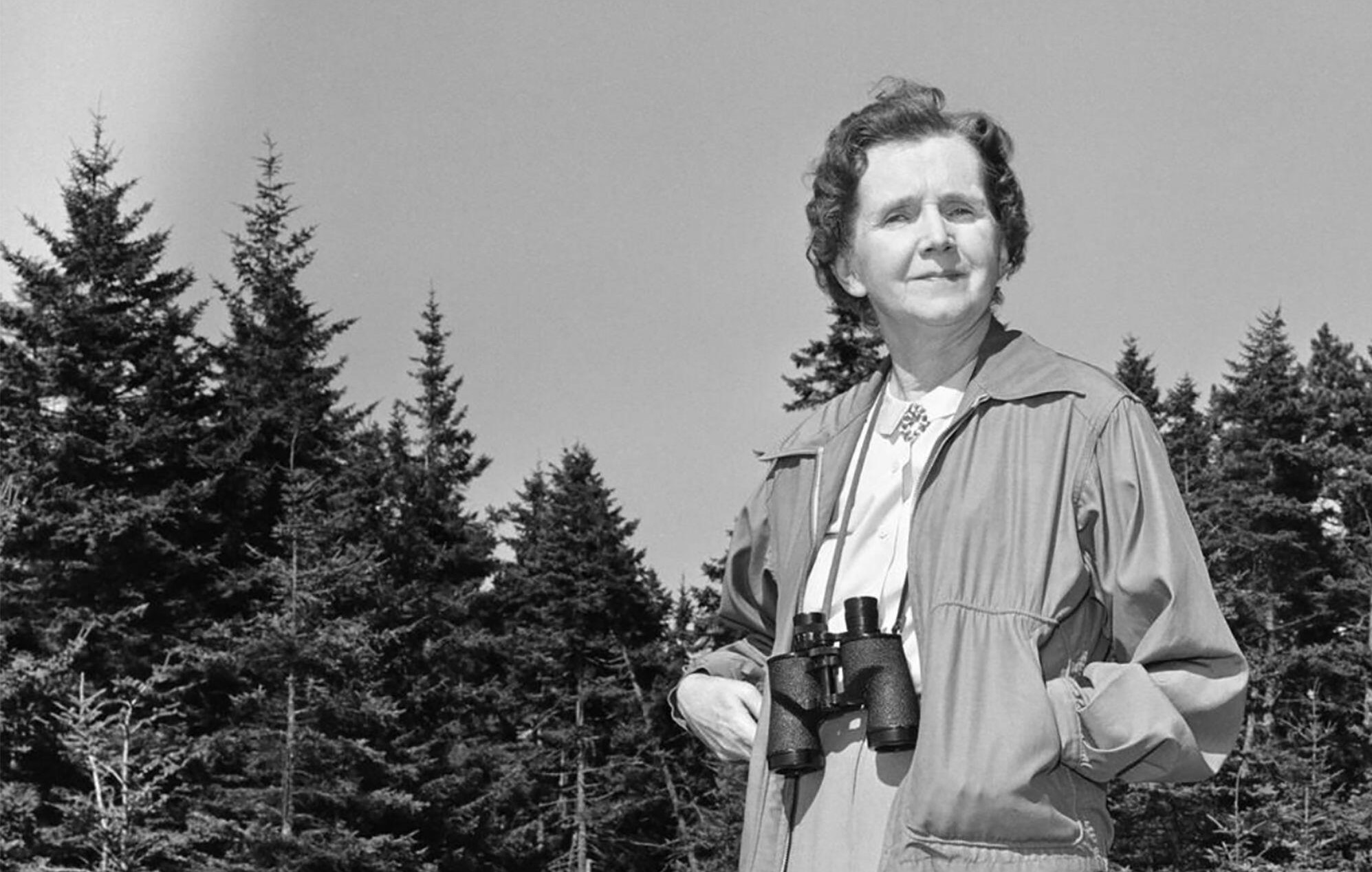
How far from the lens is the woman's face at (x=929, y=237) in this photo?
8.89 ft

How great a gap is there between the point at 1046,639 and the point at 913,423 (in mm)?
513

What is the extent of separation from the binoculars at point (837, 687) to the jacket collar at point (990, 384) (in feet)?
1.27

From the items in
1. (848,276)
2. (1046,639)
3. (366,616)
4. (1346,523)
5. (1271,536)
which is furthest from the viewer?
(1346,523)

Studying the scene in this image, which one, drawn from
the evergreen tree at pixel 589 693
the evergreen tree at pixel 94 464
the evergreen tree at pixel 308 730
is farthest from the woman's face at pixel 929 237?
the evergreen tree at pixel 589 693

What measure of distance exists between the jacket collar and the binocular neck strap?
3 centimetres

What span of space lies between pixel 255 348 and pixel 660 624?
1362 cm

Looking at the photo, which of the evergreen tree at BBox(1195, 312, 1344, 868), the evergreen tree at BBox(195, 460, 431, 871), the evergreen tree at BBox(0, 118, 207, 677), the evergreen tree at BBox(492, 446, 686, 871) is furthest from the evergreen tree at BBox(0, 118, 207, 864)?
the evergreen tree at BBox(1195, 312, 1344, 868)

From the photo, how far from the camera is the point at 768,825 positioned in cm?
262

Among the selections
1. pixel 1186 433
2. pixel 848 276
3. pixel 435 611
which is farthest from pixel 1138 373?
pixel 848 276

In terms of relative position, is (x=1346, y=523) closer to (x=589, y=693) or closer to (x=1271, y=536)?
(x=1271, y=536)

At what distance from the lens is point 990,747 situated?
89.8 inches

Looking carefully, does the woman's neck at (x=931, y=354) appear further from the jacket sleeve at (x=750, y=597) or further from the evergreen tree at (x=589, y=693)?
the evergreen tree at (x=589, y=693)

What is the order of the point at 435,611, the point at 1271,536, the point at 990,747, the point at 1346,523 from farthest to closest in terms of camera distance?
the point at 1346,523
the point at 1271,536
the point at 435,611
the point at 990,747

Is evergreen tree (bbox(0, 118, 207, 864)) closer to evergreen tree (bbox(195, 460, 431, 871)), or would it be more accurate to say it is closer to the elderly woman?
evergreen tree (bbox(195, 460, 431, 871))
